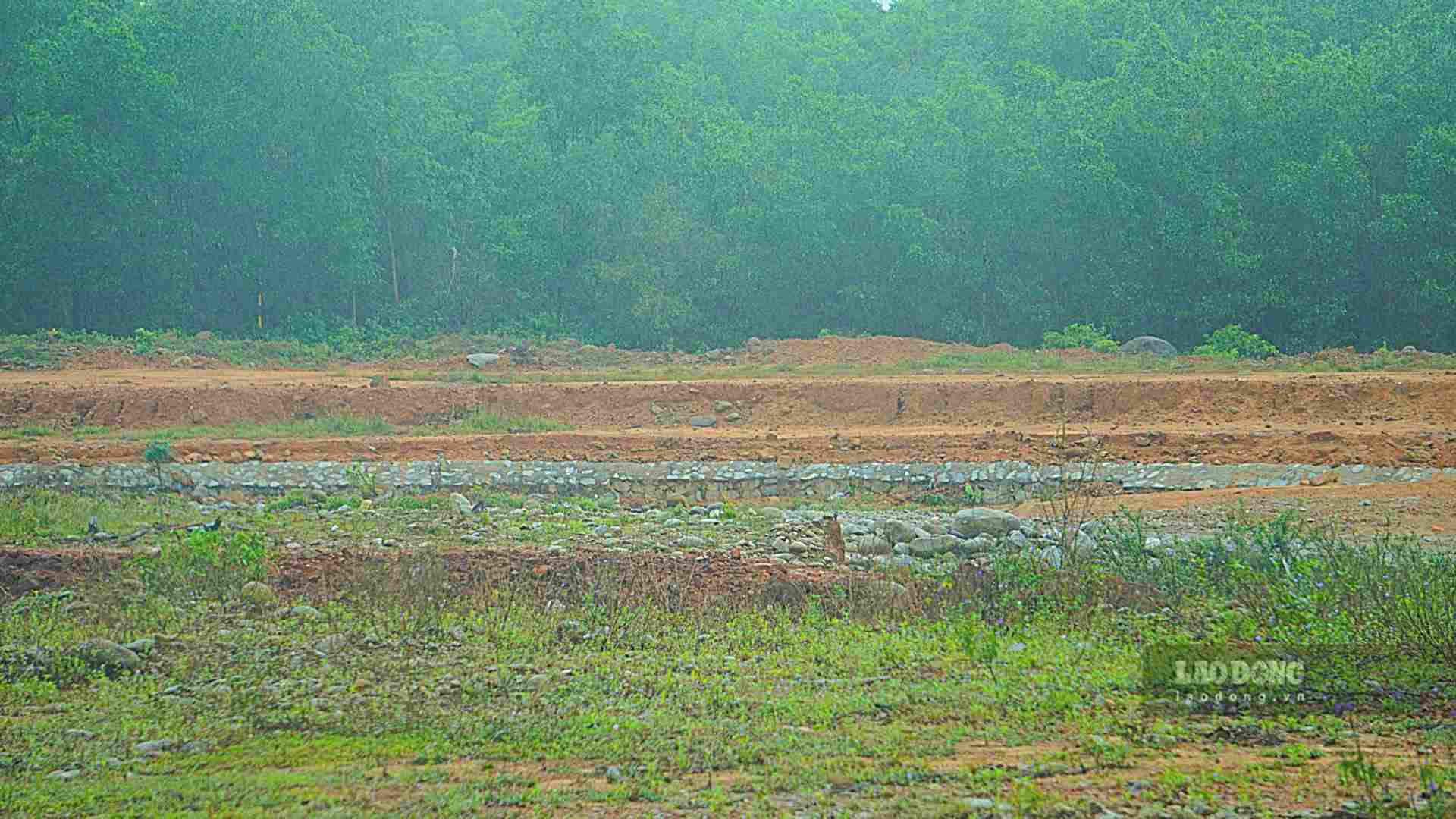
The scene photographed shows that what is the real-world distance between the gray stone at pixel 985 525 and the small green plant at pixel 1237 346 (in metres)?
13.5

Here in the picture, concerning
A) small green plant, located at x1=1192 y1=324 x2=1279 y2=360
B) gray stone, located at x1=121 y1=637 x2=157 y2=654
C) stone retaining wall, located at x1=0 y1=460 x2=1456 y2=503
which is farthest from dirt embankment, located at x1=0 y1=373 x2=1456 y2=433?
gray stone, located at x1=121 y1=637 x2=157 y2=654

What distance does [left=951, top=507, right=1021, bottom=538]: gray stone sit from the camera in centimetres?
1116

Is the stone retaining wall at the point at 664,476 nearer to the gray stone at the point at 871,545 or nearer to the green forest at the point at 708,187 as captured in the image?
the gray stone at the point at 871,545

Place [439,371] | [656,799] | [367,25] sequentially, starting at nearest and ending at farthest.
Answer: [656,799] → [439,371] → [367,25]

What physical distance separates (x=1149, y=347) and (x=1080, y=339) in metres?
1.36

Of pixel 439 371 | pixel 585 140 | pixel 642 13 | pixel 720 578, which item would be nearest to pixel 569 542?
pixel 720 578

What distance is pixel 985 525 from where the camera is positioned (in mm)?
11242

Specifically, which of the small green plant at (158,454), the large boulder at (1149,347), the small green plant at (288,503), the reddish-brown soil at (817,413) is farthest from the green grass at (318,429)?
the large boulder at (1149,347)

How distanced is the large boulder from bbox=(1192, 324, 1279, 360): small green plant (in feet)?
1.87

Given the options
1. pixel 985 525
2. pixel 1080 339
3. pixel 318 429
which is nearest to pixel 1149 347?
pixel 1080 339

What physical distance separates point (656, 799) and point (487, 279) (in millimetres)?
27837

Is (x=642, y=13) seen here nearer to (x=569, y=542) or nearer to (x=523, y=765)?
(x=569, y=542)

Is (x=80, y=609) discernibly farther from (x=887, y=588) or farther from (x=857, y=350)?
(x=857, y=350)

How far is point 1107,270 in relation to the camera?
28234 mm
